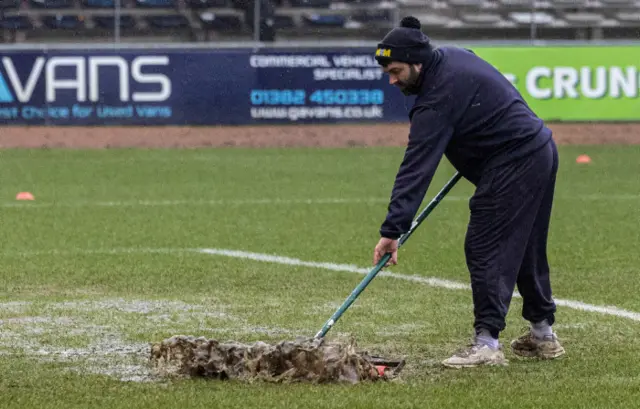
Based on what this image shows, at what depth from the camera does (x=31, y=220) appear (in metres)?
13.3

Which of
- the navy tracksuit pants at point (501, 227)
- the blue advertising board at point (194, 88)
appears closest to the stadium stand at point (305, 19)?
the blue advertising board at point (194, 88)

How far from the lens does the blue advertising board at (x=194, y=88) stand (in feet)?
71.8

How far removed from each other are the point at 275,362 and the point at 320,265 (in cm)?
411

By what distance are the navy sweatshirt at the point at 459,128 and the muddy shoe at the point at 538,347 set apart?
840 millimetres

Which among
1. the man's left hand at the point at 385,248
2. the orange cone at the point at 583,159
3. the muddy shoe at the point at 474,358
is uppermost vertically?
the man's left hand at the point at 385,248

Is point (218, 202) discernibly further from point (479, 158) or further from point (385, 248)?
point (385, 248)

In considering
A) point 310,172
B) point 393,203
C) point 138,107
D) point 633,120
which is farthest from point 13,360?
point 633,120

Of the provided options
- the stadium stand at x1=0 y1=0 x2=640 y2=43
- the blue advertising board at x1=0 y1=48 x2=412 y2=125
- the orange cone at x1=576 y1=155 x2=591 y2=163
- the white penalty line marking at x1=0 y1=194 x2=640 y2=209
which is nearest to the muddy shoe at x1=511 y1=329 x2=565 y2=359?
the white penalty line marking at x1=0 y1=194 x2=640 y2=209

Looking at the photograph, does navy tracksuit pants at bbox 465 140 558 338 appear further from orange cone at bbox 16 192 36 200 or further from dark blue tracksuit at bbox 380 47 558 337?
orange cone at bbox 16 192 36 200

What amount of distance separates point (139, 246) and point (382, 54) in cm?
551

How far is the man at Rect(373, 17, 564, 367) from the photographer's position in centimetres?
641

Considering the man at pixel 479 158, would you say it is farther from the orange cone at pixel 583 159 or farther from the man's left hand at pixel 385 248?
the orange cone at pixel 583 159

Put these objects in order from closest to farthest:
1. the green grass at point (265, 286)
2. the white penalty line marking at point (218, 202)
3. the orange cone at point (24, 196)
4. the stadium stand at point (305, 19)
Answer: the green grass at point (265, 286) → the white penalty line marking at point (218, 202) → the orange cone at point (24, 196) → the stadium stand at point (305, 19)

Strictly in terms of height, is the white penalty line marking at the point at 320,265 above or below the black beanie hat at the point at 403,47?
below
